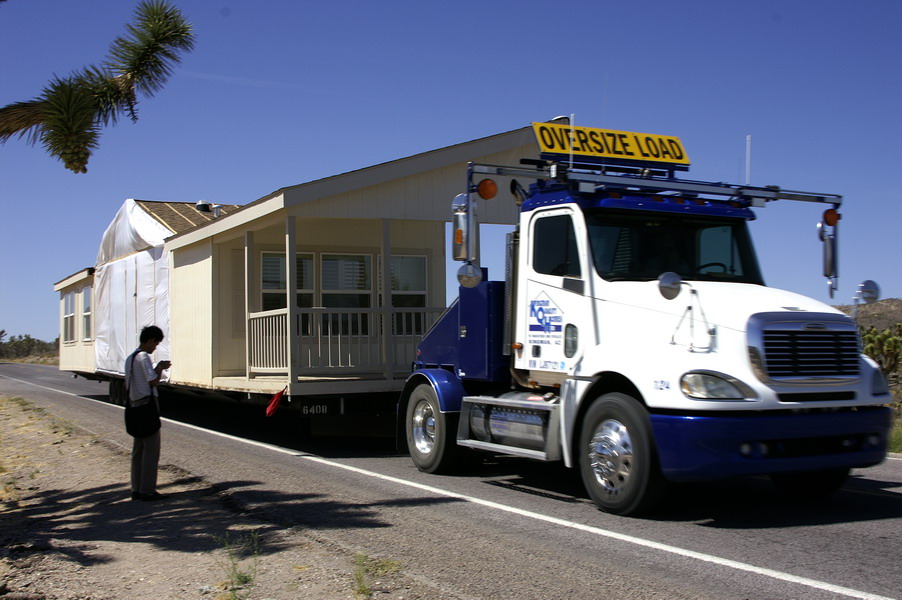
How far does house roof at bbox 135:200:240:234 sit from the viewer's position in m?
17.8

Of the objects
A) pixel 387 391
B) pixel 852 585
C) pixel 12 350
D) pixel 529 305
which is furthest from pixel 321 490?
pixel 12 350

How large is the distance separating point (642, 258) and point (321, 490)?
3.70 meters

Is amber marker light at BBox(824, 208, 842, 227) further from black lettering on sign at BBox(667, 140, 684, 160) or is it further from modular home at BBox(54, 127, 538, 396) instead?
modular home at BBox(54, 127, 538, 396)

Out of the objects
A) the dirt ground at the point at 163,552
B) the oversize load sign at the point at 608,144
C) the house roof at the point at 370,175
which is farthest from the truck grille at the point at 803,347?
the house roof at the point at 370,175

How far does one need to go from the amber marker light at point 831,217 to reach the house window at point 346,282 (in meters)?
8.66

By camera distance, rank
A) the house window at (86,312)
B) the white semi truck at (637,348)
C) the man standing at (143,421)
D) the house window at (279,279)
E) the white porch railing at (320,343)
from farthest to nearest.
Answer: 1. the house window at (86,312)
2. the house window at (279,279)
3. the white porch railing at (320,343)
4. the man standing at (143,421)
5. the white semi truck at (637,348)

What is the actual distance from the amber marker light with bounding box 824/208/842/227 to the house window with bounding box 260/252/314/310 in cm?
925

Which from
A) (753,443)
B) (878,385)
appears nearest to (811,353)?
(878,385)

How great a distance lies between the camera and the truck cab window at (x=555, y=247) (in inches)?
315

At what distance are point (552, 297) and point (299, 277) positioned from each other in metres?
8.18

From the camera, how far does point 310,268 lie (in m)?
15.5

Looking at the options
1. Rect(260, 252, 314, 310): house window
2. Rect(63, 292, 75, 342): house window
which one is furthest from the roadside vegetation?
Rect(260, 252, 314, 310): house window

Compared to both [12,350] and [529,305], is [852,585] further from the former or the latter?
[12,350]

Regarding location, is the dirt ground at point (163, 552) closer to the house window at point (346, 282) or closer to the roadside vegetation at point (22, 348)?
the house window at point (346, 282)
